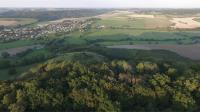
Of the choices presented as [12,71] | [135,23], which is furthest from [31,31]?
[12,71]

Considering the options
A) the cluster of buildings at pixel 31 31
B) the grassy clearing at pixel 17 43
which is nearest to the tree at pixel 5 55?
the grassy clearing at pixel 17 43

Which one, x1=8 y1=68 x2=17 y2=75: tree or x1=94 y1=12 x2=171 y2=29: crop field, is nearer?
x1=8 y1=68 x2=17 y2=75: tree

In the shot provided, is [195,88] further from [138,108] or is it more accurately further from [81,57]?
[81,57]

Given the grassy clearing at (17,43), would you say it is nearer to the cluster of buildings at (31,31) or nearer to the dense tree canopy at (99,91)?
the cluster of buildings at (31,31)

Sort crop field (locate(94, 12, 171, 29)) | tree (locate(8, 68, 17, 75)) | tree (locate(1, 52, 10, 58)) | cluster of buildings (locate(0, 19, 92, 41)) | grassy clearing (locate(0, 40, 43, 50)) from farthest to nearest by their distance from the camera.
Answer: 1. crop field (locate(94, 12, 171, 29))
2. cluster of buildings (locate(0, 19, 92, 41))
3. grassy clearing (locate(0, 40, 43, 50))
4. tree (locate(1, 52, 10, 58))
5. tree (locate(8, 68, 17, 75))

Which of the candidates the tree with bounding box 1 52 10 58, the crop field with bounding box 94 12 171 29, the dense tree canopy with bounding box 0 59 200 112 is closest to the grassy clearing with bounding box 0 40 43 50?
the tree with bounding box 1 52 10 58

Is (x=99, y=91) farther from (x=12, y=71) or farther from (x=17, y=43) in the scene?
(x=17, y=43)

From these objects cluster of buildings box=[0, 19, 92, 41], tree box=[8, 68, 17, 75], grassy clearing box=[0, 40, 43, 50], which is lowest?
cluster of buildings box=[0, 19, 92, 41]

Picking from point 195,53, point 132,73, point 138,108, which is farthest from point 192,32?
point 138,108

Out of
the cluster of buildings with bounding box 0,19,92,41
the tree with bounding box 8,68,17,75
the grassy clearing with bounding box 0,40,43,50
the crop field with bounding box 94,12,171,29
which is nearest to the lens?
the tree with bounding box 8,68,17,75

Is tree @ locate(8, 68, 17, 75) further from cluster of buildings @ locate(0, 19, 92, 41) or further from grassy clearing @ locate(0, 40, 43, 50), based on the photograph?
cluster of buildings @ locate(0, 19, 92, 41)

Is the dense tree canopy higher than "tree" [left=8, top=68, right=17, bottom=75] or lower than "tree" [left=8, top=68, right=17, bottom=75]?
higher
